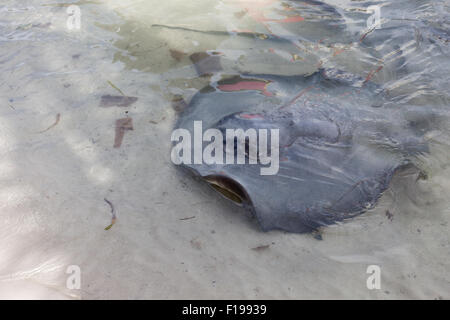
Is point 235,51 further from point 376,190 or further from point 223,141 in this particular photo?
point 376,190

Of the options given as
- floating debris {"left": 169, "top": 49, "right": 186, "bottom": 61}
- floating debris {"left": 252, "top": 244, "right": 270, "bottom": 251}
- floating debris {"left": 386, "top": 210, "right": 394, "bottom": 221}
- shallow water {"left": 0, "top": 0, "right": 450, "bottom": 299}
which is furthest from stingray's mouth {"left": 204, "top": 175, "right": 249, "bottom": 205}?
floating debris {"left": 169, "top": 49, "right": 186, "bottom": 61}

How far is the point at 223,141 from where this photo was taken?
79.5 inches

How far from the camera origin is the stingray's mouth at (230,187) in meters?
1.87

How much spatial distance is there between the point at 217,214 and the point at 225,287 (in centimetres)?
51

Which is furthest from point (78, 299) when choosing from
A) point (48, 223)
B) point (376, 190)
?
point (376, 190)

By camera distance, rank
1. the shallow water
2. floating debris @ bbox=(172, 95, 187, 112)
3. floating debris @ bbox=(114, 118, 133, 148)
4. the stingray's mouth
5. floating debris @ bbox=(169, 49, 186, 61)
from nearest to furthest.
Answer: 1. the shallow water
2. the stingray's mouth
3. floating debris @ bbox=(114, 118, 133, 148)
4. floating debris @ bbox=(172, 95, 187, 112)
5. floating debris @ bbox=(169, 49, 186, 61)

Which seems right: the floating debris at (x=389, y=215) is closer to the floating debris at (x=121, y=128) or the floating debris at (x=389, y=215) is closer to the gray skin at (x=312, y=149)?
the gray skin at (x=312, y=149)

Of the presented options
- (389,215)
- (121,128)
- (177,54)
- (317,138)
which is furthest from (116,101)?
(389,215)

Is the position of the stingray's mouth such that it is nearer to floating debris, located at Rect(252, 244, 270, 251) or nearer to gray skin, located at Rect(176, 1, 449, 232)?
gray skin, located at Rect(176, 1, 449, 232)

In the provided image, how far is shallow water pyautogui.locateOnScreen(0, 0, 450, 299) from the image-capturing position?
177 centimetres

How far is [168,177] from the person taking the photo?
7.53ft

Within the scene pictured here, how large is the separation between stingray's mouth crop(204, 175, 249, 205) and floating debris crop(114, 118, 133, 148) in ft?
3.48

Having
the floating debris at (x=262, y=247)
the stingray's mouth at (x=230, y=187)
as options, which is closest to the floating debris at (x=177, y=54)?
the stingray's mouth at (x=230, y=187)

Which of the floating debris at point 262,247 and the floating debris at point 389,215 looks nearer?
the floating debris at point 262,247
